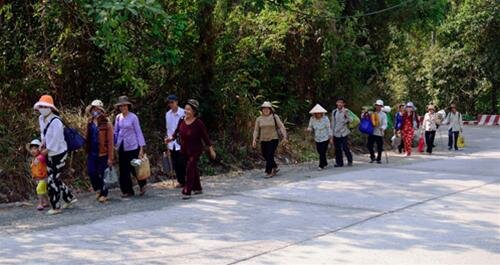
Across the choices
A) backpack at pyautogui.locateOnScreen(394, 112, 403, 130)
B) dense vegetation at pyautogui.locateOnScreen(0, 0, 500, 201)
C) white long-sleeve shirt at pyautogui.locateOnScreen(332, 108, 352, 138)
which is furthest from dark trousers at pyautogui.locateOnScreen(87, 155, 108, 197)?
backpack at pyautogui.locateOnScreen(394, 112, 403, 130)

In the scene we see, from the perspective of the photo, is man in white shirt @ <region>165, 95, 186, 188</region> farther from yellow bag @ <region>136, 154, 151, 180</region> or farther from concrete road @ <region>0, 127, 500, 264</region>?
concrete road @ <region>0, 127, 500, 264</region>

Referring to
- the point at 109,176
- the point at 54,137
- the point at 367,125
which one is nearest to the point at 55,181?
the point at 54,137

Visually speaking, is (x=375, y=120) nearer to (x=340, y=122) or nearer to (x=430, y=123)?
(x=340, y=122)

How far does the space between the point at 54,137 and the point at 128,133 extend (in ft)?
5.38

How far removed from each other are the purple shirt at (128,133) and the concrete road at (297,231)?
4.89 feet

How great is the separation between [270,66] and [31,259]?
42.1 ft

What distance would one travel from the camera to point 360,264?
6.41m

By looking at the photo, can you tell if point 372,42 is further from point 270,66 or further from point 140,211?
point 140,211

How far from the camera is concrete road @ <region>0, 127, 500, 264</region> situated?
666 centimetres

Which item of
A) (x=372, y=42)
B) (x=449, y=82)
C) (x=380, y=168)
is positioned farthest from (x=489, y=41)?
(x=380, y=168)

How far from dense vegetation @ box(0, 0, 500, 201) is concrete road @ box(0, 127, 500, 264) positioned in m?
3.16

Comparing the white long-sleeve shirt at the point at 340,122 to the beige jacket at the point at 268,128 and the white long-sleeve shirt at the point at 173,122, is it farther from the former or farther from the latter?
the white long-sleeve shirt at the point at 173,122

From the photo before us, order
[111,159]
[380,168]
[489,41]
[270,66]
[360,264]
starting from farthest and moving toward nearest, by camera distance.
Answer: [489,41]
[270,66]
[380,168]
[111,159]
[360,264]

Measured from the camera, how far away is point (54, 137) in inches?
351
